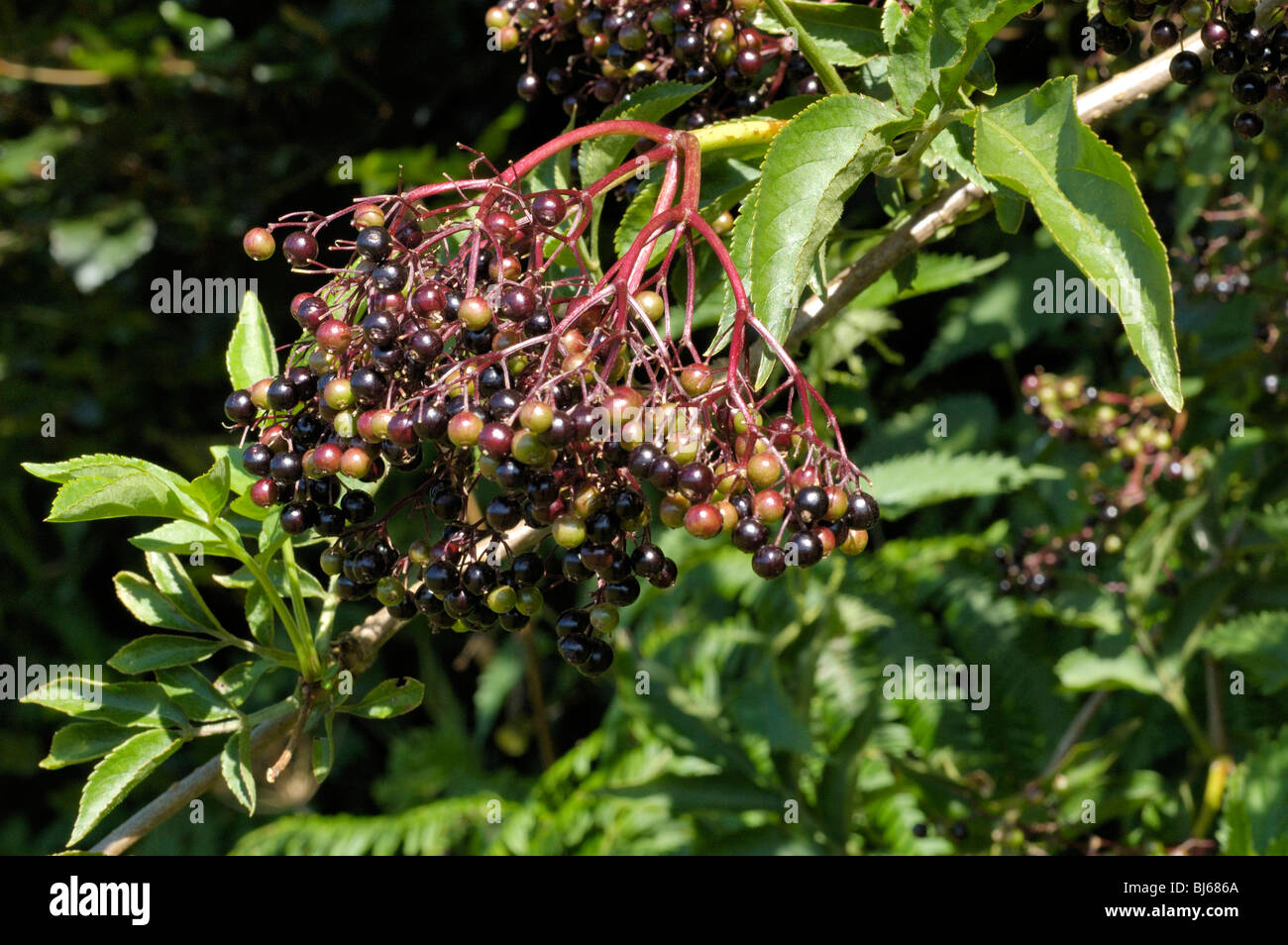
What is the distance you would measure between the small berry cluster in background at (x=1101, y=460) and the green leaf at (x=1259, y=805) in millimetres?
Result: 492

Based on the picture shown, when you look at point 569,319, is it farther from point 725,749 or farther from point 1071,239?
point 725,749

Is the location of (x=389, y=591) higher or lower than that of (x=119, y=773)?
higher

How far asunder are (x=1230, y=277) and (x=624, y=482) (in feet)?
5.77

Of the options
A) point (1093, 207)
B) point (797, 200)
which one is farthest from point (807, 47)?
point (1093, 207)

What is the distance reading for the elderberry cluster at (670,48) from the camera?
1.19 meters

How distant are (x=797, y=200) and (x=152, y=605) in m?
0.85

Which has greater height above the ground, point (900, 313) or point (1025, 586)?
point (900, 313)

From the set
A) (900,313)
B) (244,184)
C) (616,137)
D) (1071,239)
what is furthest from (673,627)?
(1071,239)

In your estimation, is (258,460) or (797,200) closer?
(797,200)

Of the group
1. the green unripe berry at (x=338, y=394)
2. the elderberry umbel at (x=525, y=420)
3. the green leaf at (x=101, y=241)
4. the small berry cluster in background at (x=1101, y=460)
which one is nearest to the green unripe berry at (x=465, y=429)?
the elderberry umbel at (x=525, y=420)

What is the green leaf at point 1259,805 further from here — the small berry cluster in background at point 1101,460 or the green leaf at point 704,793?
the green leaf at point 704,793

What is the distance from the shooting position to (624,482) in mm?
915

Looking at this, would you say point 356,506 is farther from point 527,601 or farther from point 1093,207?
point 1093,207

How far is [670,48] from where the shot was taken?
50.8 inches
